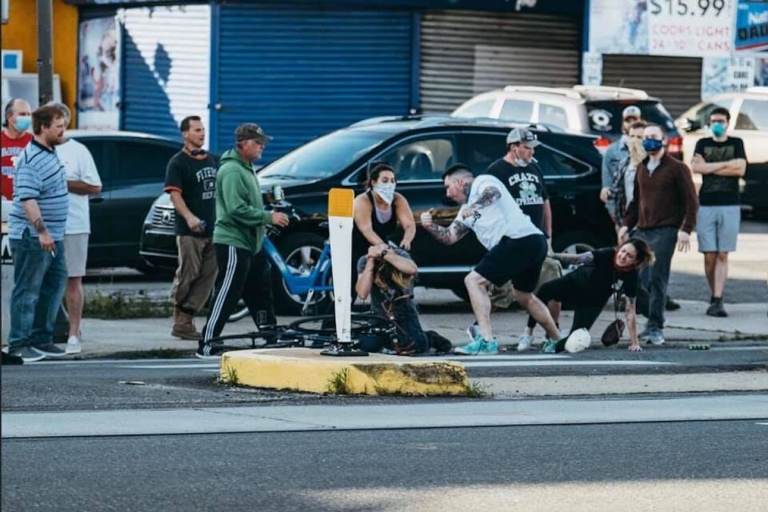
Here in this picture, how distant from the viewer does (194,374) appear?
11.4 metres

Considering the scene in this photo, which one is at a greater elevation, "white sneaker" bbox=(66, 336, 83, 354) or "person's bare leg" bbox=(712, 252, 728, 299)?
"person's bare leg" bbox=(712, 252, 728, 299)

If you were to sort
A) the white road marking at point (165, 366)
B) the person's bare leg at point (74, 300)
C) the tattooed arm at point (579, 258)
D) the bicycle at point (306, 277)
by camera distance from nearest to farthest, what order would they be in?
1. the white road marking at point (165, 366)
2. the person's bare leg at point (74, 300)
3. the tattooed arm at point (579, 258)
4. the bicycle at point (306, 277)

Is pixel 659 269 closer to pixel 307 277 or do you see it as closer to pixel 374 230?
pixel 374 230

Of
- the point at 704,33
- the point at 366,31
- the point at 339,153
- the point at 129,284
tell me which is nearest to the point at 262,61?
the point at 366,31

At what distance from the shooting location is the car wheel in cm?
1497

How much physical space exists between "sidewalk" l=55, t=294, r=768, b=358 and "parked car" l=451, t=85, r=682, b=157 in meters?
5.64

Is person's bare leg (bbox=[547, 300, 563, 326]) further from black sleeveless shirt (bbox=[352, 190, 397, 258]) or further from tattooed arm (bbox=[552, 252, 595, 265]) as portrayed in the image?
black sleeveless shirt (bbox=[352, 190, 397, 258])

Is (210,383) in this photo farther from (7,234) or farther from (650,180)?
(650,180)

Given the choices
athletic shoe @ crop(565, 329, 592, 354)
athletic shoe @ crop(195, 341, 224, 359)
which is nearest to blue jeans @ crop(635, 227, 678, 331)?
athletic shoe @ crop(565, 329, 592, 354)

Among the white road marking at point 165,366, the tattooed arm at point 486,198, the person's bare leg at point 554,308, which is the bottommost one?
the white road marking at point 165,366

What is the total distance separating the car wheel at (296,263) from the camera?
1497 centimetres

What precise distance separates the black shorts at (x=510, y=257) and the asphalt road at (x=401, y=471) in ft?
12.8

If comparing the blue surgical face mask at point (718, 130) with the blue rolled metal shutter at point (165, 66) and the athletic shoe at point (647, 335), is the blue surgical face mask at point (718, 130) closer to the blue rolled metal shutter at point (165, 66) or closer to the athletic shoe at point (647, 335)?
the athletic shoe at point (647, 335)

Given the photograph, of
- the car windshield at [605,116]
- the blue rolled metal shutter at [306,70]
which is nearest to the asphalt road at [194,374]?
Answer: the car windshield at [605,116]
